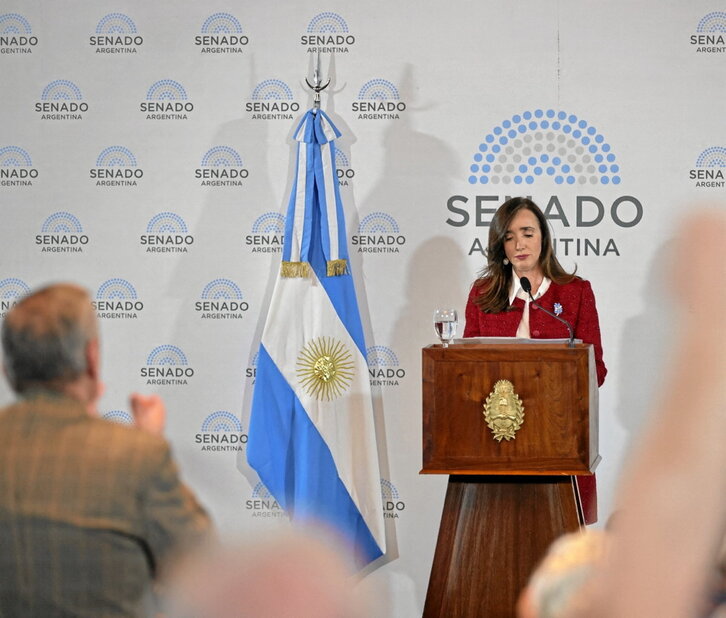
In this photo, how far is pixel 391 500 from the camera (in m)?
5.93

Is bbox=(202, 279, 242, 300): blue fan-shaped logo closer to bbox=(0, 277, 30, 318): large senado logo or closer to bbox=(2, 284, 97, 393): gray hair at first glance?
bbox=(0, 277, 30, 318): large senado logo

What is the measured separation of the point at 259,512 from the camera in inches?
235

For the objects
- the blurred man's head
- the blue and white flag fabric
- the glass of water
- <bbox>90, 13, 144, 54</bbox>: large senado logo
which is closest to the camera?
the blurred man's head

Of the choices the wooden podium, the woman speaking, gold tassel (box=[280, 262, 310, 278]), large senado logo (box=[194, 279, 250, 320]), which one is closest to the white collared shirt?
the woman speaking

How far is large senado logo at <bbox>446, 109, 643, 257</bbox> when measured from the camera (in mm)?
5852

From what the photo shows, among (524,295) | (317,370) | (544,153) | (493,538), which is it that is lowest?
(493,538)

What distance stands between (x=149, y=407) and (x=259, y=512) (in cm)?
411

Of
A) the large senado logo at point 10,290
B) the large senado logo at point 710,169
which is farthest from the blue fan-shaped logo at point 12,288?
the large senado logo at point 710,169

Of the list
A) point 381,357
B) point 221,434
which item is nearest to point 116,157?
point 221,434

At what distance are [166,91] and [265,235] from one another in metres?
1.05

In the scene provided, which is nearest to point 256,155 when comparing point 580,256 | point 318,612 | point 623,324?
point 580,256

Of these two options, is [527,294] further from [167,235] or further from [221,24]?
[221,24]

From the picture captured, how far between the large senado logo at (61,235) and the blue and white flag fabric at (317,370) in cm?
131

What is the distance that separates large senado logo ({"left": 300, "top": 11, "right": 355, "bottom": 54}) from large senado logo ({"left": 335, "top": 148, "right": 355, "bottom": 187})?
60 cm
